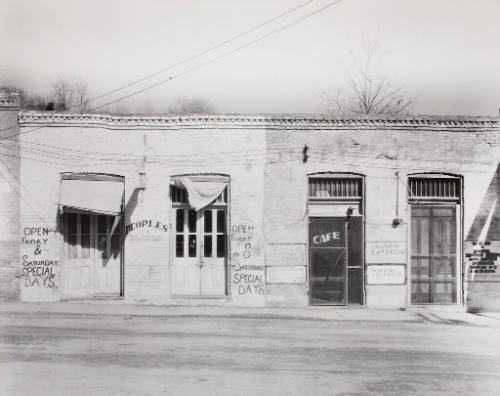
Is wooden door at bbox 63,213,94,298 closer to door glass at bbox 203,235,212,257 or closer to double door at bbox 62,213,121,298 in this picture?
double door at bbox 62,213,121,298

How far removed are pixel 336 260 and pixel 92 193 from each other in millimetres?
6324

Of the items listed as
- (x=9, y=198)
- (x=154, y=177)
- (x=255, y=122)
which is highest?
(x=255, y=122)

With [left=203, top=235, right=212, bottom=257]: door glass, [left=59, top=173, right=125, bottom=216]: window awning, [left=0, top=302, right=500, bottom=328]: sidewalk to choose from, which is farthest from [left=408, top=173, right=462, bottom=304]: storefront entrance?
[left=59, top=173, right=125, bottom=216]: window awning

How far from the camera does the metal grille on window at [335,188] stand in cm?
1627

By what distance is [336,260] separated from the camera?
16.3m

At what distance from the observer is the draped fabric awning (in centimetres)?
1577

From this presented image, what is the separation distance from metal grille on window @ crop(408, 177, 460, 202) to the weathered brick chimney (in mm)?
9876

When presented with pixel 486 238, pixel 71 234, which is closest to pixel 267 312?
pixel 71 234

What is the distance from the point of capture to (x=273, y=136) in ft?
52.6

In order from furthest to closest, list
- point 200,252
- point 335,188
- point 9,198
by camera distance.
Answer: point 335,188, point 200,252, point 9,198

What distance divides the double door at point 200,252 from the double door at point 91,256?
153cm

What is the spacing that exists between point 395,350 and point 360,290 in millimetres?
4979

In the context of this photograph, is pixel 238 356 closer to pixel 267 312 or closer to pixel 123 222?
pixel 267 312

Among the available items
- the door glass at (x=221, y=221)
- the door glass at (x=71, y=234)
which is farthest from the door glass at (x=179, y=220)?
the door glass at (x=71, y=234)
